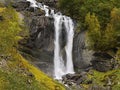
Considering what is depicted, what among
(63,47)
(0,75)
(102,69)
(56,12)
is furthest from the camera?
(56,12)

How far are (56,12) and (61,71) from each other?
15417 millimetres

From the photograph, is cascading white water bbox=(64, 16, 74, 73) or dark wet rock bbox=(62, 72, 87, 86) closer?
dark wet rock bbox=(62, 72, 87, 86)

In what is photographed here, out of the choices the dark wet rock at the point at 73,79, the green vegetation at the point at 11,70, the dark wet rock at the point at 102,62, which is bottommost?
the dark wet rock at the point at 73,79

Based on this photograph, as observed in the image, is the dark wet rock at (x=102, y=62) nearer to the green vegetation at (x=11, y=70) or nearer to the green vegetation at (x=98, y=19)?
the green vegetation at (x=98, y=19)

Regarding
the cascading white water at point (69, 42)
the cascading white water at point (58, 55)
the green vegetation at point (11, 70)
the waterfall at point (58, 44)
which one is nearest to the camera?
the green vegetation at point (11, 70)

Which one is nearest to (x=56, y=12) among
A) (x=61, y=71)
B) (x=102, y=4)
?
(x=102, y=4)

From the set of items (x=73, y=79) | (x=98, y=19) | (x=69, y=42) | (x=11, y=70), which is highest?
(x=98, y=19)

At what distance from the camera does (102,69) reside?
7006 centimetres

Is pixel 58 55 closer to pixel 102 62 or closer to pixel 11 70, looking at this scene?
pixel 102 62

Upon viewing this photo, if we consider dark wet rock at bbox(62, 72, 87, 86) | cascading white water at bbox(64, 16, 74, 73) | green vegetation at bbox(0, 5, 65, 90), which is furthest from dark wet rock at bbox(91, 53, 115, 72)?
green vegetation at bbox(0, 5, 65, 90)

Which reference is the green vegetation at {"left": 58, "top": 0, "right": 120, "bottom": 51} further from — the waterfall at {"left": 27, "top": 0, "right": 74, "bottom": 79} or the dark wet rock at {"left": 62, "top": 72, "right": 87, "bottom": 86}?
the dark wet rock at {"left": 62, "top": 72, "right": 87, "bottom": 86}

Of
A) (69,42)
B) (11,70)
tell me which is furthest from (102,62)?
(11,70)

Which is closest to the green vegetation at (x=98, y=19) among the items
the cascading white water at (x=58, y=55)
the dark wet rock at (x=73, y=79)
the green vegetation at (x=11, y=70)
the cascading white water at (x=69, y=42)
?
the cascading white water at (x=69, y=42)

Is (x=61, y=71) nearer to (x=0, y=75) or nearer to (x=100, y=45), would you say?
(x=100, y=45)
